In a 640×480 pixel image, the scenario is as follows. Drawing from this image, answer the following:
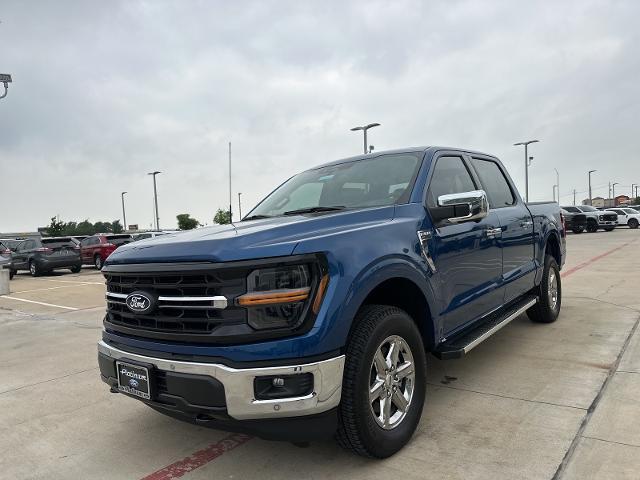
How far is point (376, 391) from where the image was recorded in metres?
2.76

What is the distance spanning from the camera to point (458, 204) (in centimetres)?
332

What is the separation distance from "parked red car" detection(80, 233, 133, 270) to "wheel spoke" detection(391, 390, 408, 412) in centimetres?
1958

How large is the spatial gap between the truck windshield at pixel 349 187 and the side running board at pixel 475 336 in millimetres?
1060

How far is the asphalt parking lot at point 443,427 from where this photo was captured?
277cm

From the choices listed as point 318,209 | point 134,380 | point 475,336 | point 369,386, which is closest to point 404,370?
point 369,386

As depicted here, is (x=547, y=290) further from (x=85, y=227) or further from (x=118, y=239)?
(x=85, y=227)

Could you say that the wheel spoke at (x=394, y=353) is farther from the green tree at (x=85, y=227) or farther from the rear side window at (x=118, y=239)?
the green tree at (x=85, y=227)

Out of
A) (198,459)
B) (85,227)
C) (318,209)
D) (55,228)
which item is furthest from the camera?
(85,227)

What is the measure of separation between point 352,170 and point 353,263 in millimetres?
1664

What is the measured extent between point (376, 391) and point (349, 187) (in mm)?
1706

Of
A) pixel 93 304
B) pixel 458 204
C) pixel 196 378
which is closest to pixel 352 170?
pixel 458 204

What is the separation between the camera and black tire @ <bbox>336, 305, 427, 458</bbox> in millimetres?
2564

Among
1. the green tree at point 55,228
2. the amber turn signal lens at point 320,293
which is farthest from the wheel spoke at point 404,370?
the green tree at point 55,228

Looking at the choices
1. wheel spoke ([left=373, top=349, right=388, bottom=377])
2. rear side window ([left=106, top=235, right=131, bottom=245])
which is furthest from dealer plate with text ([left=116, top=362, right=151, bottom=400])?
rear side window ([left=106, top=235, right=131, bottom=245])
